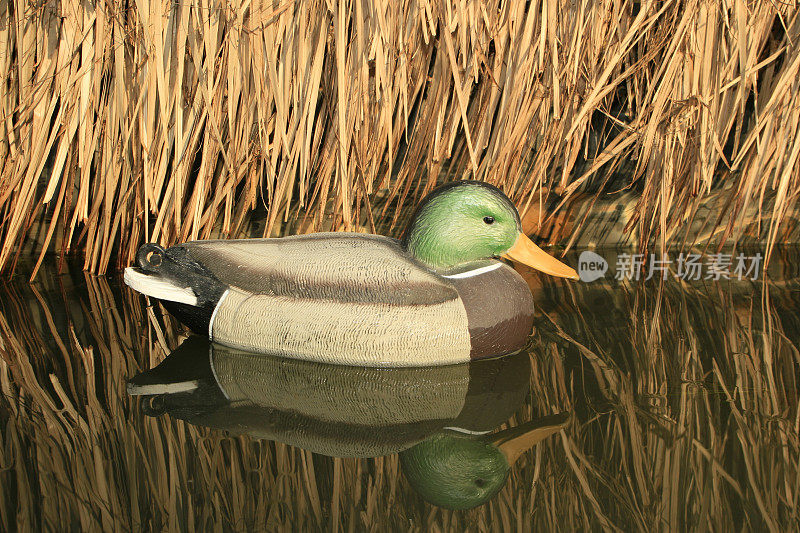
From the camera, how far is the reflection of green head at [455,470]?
177 cm

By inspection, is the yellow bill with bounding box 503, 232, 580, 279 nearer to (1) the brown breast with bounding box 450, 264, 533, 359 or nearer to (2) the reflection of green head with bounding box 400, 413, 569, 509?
(1) the brown breast with bounding box 450, 264, 533, 359

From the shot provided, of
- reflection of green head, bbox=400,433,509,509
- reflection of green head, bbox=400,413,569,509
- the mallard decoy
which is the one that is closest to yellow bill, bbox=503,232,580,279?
the mallard decoy

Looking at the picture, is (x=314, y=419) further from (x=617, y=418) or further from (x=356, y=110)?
(x=356, y=110)

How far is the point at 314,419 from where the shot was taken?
2.11m

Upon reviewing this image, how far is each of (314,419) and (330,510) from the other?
0.42m

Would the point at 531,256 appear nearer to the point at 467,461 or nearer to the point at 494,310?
the point at 494,310

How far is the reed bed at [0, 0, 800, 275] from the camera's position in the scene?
277 cm

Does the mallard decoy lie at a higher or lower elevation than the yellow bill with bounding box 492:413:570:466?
higher

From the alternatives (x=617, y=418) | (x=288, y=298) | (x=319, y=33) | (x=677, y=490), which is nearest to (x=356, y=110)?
(x=319, y=33)

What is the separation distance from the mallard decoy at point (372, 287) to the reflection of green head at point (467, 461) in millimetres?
388

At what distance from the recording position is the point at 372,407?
2.19 meters

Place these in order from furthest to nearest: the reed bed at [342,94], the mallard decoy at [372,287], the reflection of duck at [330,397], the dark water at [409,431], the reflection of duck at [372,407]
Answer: the reed bed at [342,94], the mallard decoy at [372,287], the reflection of duck at [330,397], the reflection of duck at [372,407], the dark water at [409,431]

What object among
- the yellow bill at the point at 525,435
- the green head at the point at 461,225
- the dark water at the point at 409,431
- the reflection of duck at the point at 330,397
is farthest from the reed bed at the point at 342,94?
the yellow bill at the point at 525,435

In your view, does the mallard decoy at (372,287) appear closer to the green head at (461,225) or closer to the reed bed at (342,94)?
the green head at (461,225)
